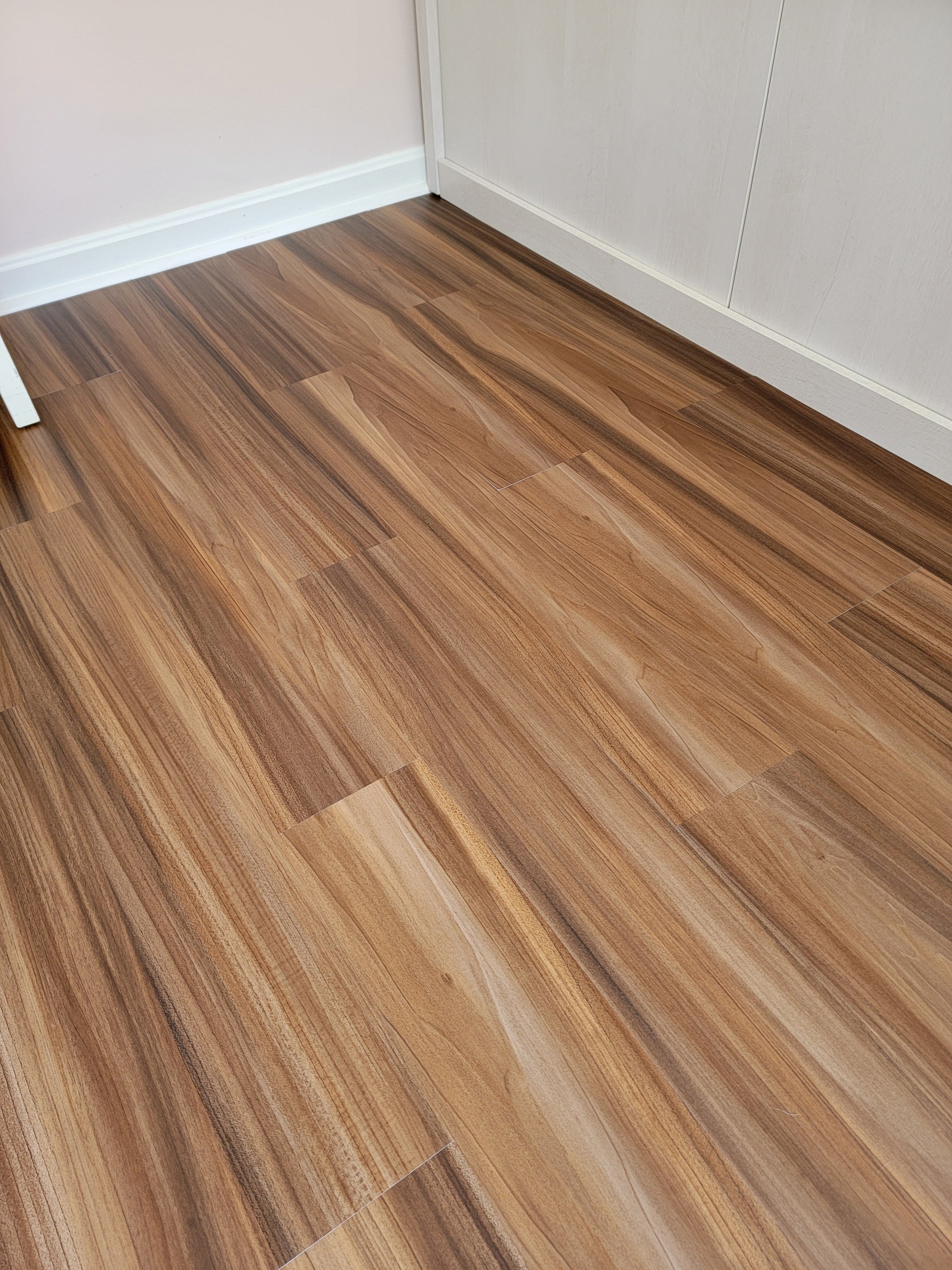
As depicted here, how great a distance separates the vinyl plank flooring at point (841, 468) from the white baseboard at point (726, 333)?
0.03m

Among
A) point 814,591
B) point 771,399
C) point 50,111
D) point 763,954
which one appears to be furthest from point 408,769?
point 50,111

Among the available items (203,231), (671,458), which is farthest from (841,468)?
(203,231)

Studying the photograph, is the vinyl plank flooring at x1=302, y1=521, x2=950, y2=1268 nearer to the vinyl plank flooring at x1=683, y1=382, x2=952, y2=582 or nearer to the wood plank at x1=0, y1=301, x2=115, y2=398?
the vinyl plank flooring at x1=683, y1=382, x2=952, y2=582

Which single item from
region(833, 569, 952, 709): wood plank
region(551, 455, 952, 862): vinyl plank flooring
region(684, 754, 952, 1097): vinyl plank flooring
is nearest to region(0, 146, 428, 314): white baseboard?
region(551, 455, 952, 862): vinyl plank flooring

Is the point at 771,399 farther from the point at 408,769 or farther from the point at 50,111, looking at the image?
the point at 50,111

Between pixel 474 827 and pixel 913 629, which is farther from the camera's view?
pixel 913 629

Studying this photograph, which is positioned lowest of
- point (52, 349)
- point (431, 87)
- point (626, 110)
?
point (52, 349)

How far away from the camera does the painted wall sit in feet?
6.29

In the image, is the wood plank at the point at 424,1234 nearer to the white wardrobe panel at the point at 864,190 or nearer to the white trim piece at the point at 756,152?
the white wardrobe panel at the point at 864,190

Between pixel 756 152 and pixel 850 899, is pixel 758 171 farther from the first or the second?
pixel 850 899

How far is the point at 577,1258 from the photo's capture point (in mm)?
816

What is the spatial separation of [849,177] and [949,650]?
74 centimetres

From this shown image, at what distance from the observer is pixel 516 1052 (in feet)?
3.10

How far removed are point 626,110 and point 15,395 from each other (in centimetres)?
126
